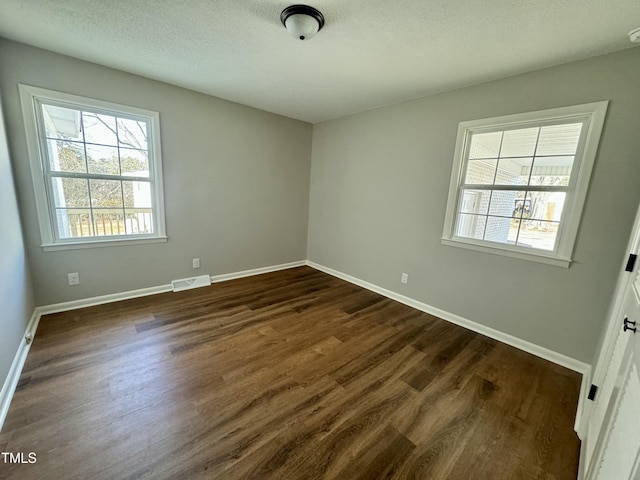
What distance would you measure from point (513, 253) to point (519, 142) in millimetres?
1042

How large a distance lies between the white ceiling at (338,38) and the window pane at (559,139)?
502 mm

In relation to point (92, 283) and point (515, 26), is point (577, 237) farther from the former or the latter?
point (92, 283)

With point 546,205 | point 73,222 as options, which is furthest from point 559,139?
Answer: point 73,222

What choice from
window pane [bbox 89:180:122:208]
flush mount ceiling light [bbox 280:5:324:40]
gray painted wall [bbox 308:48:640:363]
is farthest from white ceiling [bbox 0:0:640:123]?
window pane [bbox 89:180:122:208]

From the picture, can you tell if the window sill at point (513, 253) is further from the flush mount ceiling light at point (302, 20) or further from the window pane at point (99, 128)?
the window pane at point (99, 128)

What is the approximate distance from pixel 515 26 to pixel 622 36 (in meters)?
0.74

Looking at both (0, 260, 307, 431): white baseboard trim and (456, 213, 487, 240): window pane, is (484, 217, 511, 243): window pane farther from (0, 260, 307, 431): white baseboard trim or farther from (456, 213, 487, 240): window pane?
(0, 260, 307, 431): white baseboard trim

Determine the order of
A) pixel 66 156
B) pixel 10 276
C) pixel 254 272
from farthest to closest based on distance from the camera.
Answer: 1. pixel 254 272
2. pixel 66 156
3. pixel 10 276

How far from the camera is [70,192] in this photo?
259cm

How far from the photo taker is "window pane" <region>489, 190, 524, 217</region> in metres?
2.43

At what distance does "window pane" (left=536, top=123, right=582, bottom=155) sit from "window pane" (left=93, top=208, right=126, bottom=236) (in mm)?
4320

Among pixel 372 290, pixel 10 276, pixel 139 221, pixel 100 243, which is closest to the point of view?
pixel 10 276

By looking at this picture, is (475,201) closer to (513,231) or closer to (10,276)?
(513,231)

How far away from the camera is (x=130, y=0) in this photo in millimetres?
1596
